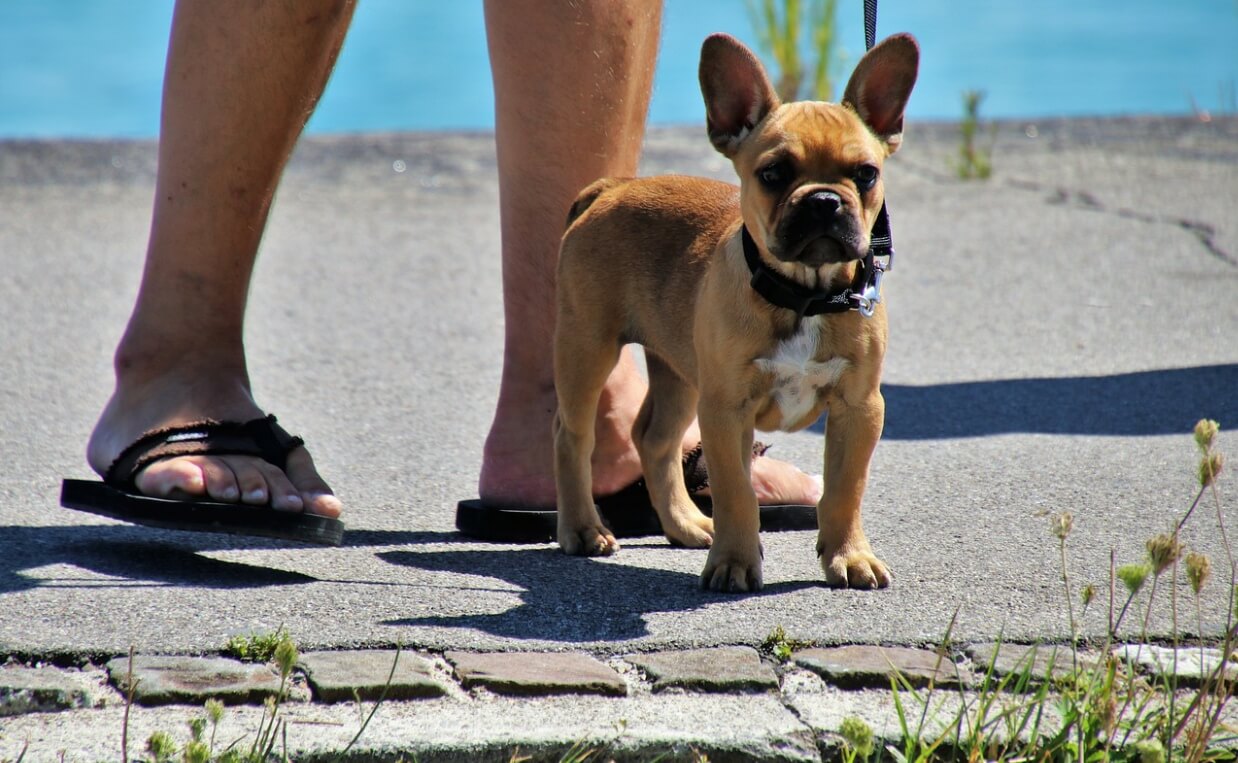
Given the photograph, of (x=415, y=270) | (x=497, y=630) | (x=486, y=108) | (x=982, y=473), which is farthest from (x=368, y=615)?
(x=486, y=108)

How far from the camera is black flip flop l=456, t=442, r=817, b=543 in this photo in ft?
9.31

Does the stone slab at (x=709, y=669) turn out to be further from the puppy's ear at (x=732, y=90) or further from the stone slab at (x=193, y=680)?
the puppy's ear at (x=732, y=90)

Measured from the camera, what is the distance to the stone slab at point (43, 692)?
189cm

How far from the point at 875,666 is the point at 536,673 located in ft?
1.55

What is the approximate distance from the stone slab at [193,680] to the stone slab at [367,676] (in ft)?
0.20

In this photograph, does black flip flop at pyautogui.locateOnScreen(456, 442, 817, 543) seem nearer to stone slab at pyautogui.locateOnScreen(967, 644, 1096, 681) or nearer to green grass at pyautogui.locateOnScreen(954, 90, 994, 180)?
stone slab at pyautogui.locateOnScreen(967, 644, 1096, 681)

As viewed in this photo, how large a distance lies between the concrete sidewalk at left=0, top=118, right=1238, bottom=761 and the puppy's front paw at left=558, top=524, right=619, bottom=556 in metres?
0.04

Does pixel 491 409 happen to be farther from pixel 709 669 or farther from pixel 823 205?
pixel 709 669

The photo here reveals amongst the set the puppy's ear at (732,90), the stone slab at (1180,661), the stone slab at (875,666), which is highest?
the puppy's ear at (732,90)

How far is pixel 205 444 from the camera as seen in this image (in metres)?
2.68

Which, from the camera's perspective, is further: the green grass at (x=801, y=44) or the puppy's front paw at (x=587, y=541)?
the green grass at (x=801, y=44)

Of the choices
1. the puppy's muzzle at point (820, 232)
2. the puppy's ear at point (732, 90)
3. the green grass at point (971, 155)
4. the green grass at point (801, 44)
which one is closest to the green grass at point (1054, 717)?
the puppy's muzzle at point (820, 232)

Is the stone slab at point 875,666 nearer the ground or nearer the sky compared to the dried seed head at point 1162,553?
nearer the ground

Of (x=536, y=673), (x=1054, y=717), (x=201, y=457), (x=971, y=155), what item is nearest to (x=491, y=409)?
(x=201, y=457)
